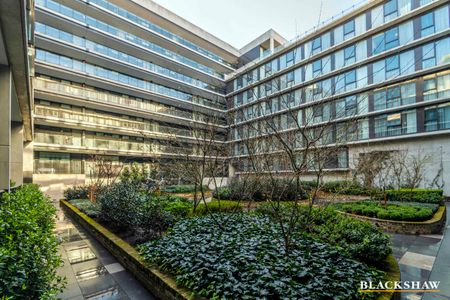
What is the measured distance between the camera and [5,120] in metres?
6.86

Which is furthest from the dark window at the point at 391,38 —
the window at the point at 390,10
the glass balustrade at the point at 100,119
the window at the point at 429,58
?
the glass balustrade at the point at 100,119

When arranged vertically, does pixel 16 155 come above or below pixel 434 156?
above

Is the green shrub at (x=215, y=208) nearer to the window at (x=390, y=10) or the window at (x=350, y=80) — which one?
the window at (x=350, y=80)

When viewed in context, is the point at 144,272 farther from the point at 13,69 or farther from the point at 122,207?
the point at 13,69

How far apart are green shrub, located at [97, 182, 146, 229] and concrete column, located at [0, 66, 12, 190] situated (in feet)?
9.78

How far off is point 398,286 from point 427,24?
86.7ft

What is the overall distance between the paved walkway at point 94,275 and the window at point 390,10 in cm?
2994

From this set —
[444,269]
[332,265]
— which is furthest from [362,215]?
[332,265]

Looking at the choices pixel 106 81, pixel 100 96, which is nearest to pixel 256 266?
pixel 100 96

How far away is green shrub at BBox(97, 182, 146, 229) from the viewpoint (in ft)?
22.6

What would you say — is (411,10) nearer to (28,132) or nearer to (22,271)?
(22,271)

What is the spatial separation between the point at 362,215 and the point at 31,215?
10.4 meters

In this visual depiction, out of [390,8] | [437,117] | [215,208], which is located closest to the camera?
[215,208]

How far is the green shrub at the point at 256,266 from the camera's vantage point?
124 inches
